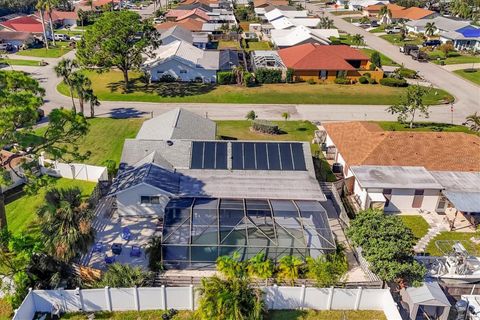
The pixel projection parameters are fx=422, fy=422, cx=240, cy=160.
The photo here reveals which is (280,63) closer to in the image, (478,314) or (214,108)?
(214,108)

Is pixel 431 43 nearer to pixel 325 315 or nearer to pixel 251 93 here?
pixel 251 93

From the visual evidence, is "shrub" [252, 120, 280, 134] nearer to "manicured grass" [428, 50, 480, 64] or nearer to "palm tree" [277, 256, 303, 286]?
"palm tree" [277, 256, 303, 286]

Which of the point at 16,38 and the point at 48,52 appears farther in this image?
the point at 16,38

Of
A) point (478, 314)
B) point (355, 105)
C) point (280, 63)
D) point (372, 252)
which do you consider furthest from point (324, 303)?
point (280, 63)

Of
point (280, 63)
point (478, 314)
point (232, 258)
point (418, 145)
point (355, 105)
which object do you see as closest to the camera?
point (478, 314)

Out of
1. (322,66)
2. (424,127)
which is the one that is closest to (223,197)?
(424,127)

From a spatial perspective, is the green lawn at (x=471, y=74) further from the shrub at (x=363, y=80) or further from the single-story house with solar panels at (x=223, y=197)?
the single-story house with solar panels at (x=223, y=197)
